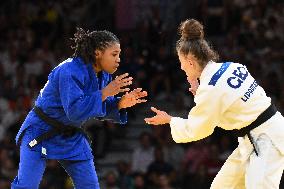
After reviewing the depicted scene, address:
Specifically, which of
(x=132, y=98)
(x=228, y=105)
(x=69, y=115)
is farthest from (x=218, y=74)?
(x=69, y=115)

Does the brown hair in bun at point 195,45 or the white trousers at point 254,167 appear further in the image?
the brown hair in bun at point 195,45

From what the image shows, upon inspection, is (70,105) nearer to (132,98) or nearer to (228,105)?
(132,98)

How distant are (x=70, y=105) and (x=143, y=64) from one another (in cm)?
513

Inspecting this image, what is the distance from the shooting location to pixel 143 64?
949cm

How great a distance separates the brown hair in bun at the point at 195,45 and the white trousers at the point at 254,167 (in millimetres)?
577

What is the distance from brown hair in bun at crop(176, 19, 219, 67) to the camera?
4301mm

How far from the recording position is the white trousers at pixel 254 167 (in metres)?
4.16

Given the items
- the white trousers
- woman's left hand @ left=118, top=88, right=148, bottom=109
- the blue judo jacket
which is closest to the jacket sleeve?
the blue judo jacket

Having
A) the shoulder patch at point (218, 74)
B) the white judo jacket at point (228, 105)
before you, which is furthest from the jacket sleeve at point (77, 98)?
the shoulder patch at point (218, 74)

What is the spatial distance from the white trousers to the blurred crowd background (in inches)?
139

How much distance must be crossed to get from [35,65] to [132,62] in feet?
5.58

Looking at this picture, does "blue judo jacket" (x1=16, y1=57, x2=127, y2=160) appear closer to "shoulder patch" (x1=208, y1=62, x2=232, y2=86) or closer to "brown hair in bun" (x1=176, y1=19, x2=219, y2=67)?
"brown hair in bun" (x1=176, y1=19, x2=219, y2=67)

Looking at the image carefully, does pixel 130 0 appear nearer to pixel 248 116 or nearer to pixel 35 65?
pixel 35 65

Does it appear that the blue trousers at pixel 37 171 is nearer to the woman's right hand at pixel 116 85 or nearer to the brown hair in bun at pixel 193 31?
the woman's right hand at pixel 116 85
